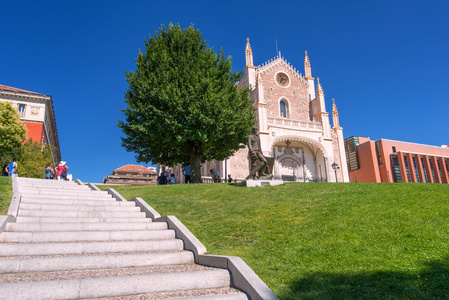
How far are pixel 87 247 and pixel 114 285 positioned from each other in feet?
6.41

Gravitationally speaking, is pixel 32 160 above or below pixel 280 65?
below

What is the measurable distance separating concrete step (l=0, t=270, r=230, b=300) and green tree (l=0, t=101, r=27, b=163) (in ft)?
92.3

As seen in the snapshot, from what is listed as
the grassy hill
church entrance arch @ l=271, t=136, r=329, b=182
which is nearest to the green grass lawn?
the grassy hill

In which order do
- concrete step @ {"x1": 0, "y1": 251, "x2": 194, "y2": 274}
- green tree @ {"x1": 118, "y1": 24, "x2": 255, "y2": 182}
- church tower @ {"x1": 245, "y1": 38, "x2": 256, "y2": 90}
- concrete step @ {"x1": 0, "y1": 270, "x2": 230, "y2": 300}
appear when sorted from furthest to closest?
church tower @ {"x1": 245, "y1": 38, "x2": 256, "y2": 90}
green tree @ {"x1": 118, "y1": 24, "x2": 255, "y2": 182}
concrete step @ {"x1": 0, "y1": 251, "x2": 194, "y2": 274}
concrete step @ {"x1": 0, "y1": 270, "x2": 230, "y2": 300}

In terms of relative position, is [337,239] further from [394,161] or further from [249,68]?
[394,161]

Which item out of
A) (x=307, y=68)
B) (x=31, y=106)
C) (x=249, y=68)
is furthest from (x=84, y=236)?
(x=31, y=106)

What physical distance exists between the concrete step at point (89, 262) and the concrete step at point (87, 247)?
592 mm

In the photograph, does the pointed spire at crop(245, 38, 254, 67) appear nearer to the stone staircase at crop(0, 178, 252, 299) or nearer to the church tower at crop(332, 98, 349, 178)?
the church tower at crop(332, 98, 349, 178)

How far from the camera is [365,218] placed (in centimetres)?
719

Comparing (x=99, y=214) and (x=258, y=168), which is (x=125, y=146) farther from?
(x=99, y=214)

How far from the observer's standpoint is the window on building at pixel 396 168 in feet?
134

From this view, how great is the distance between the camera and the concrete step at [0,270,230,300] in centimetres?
414

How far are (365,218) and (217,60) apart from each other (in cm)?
1701

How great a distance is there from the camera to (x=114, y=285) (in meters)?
4.57
